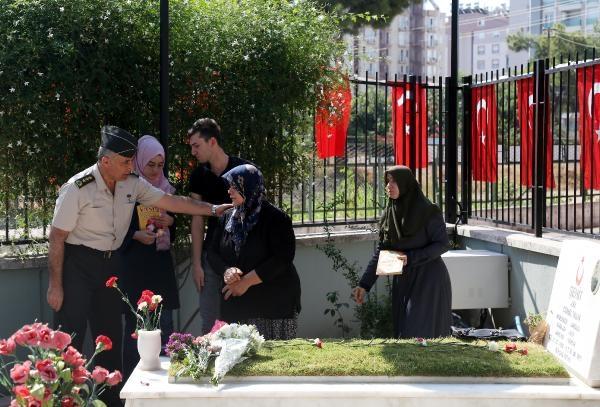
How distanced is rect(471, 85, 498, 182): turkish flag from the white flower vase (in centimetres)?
452

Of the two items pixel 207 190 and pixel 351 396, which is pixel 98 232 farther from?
pixel 351 396

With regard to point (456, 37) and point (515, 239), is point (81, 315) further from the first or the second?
point (456, 37)

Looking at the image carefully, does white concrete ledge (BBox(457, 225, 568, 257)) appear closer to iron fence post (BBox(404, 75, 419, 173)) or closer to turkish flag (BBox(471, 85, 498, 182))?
turkish flag (BBox(471, 85, 498, 182))

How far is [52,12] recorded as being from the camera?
5664 millimetres

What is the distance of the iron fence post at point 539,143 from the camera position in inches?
271

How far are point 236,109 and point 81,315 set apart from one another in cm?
193

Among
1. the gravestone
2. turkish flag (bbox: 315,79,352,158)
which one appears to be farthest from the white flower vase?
turkish flag (bbox: 315,79,352,158)

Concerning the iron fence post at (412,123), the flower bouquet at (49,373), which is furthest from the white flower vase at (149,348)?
the iron fence post at (412,123)

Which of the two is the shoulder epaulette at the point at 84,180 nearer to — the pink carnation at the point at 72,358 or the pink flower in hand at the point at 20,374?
the pink carnation at the point at 72,358

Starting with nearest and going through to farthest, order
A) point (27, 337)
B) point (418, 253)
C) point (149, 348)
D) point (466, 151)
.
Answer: point (27, 337) < point (149, 348) < point (418, 253) < point (466, 151)

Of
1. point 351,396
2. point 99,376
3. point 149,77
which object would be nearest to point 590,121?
point 149,77

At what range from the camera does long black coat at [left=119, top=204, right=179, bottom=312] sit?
5.39 m

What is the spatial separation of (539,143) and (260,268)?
9.67 ft

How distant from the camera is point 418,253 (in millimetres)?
5656
